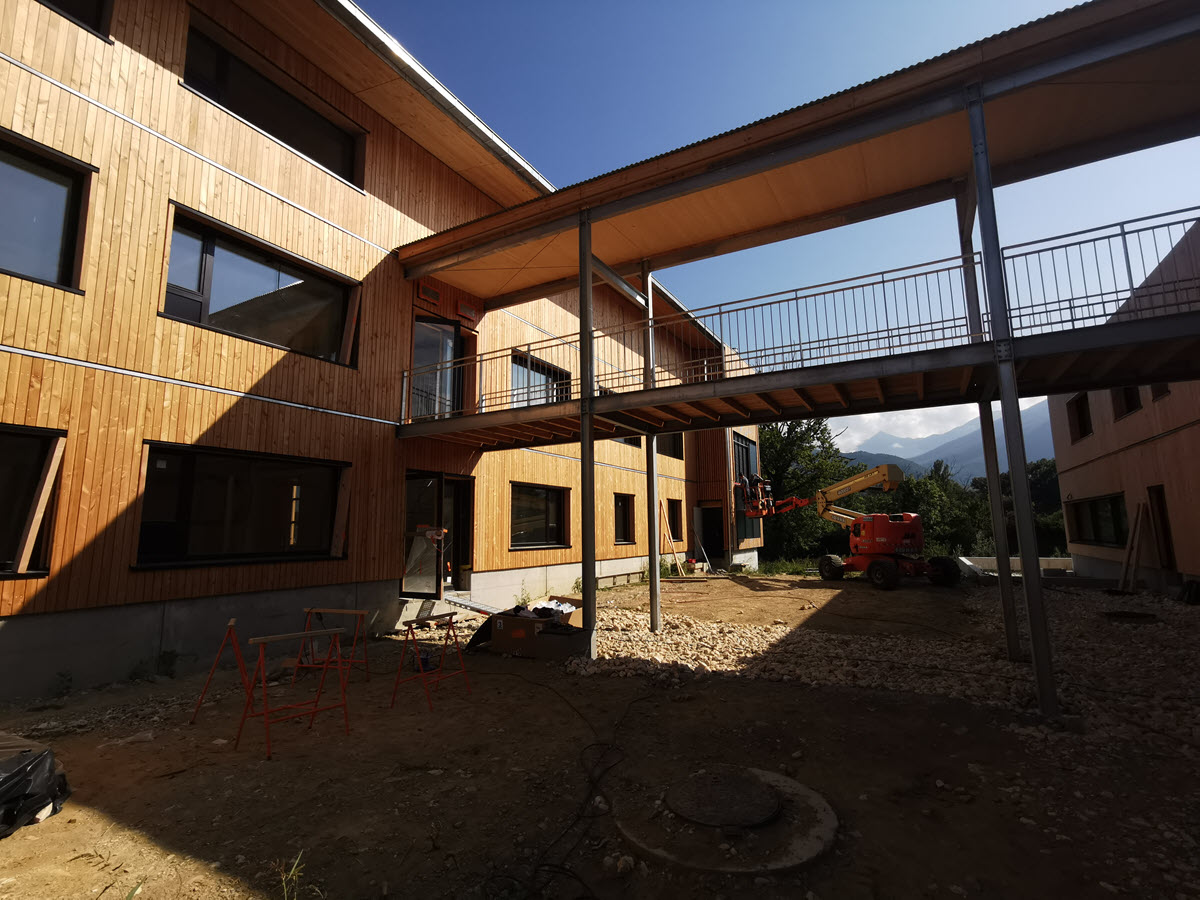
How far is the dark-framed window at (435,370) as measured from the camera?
11.0 metres

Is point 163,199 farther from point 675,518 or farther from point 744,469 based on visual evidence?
point 744,469

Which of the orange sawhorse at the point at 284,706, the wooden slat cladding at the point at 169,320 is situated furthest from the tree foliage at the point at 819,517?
the orange sawhorse at the point at 284,706

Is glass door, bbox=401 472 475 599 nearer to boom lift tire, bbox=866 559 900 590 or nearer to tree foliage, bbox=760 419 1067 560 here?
boom lift tire, bbox=866 559 900 590

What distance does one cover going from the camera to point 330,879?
3066mm

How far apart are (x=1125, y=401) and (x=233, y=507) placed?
18.7 metres

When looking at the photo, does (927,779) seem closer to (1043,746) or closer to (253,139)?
(1043,746)

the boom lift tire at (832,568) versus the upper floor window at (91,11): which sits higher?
the upper floor window at (91,11)

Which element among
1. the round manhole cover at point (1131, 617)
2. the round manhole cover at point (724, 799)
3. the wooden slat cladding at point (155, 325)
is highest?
the wooden slat cladding at point (155, 325)

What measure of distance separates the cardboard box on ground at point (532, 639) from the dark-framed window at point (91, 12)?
909 centimetres

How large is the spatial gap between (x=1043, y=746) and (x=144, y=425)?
32.5 feet

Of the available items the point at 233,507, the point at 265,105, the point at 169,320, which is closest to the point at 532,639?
the point at 233,507

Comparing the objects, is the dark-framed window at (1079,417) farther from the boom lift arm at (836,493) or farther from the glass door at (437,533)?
the glass door at (437,533)

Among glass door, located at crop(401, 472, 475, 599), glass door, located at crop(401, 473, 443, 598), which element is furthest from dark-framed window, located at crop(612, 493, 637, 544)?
glass door, located at crop(401, 473, 443, 598)

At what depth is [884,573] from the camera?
47.1ft
